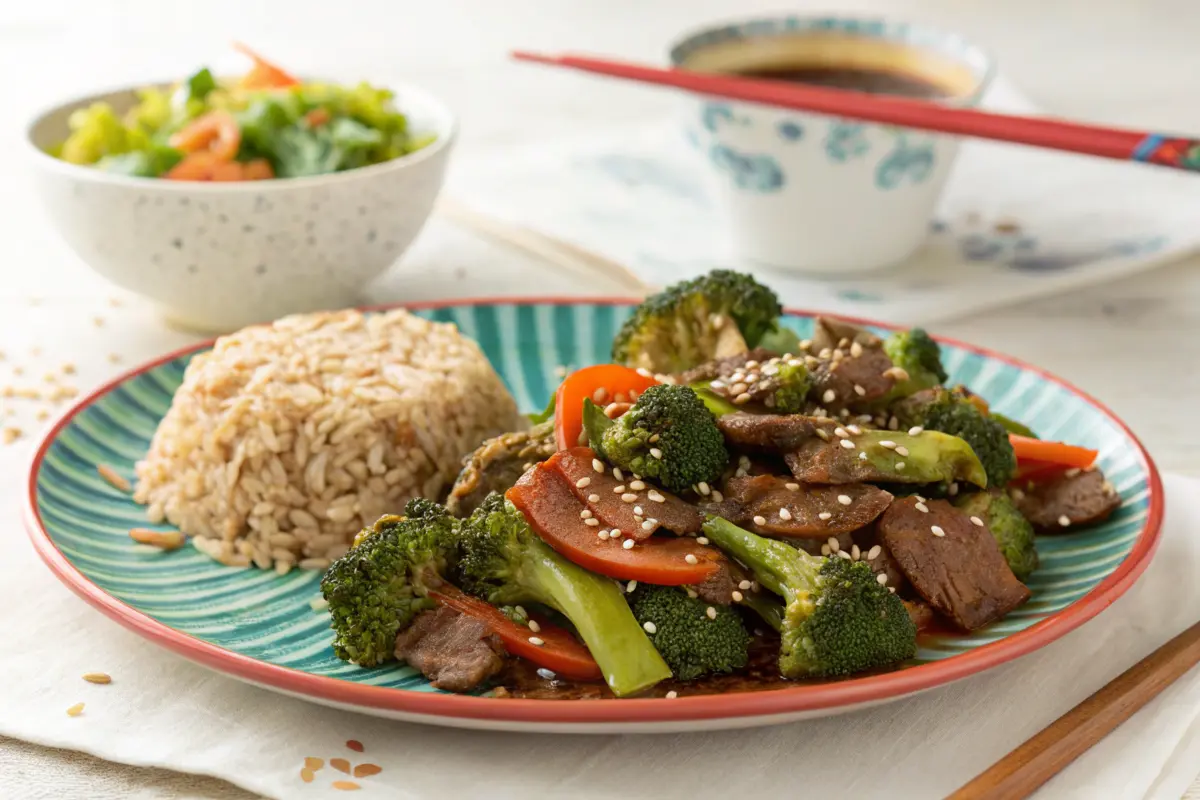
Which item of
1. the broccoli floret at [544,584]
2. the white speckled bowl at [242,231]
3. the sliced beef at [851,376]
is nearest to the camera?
the broccoli floret at [544,584]

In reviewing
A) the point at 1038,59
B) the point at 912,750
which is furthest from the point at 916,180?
the point at 1038,59

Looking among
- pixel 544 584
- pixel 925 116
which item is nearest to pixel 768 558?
pixel 544 584

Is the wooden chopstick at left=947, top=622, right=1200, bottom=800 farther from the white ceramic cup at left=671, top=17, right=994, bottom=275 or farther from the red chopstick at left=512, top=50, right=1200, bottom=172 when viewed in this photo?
the white ceramic cup at left=671, top=17, right=994, bottom=275

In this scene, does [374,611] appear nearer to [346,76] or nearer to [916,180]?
[916,180]

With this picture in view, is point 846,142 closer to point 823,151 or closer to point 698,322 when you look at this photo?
point 823,151

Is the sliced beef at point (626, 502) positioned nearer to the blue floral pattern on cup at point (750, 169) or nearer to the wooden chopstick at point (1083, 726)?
the wooden chopstick at point (1083, 726)

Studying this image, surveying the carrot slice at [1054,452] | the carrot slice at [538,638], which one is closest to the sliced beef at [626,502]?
the carrot slice at [538,638]

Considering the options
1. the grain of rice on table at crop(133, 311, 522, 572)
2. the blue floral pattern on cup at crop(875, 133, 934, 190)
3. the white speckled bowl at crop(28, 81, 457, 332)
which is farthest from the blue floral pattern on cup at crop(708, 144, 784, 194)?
the grain of rice on table at crop(133, 311, 522, 572)
